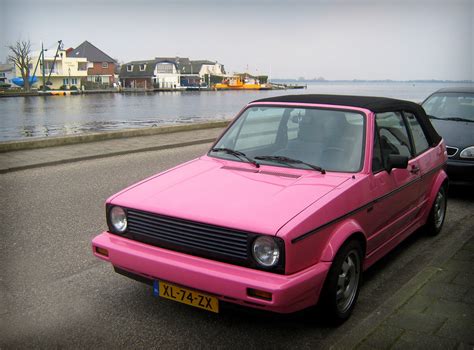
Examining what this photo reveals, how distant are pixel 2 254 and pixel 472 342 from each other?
167 inches

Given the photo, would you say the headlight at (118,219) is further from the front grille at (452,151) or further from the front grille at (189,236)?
the front grille at (452,151)

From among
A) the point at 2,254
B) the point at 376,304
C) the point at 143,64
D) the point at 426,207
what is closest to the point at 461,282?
the point at 376,304

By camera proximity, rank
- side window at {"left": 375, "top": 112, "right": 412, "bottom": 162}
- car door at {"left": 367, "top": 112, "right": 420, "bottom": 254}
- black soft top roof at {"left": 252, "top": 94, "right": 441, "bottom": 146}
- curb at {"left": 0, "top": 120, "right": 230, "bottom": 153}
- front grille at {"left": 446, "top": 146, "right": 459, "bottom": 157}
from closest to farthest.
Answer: car door at {"left": 367, "top": 112, "right": 420, "bottom": 254} → side window at {"left": 375, "top": 112, "right": 412, "bottom": 162} → black soft top roof at {"left": 252, "top": 94, "right": 441, "bottom": 146} → front grille at {"left": 446, "top": 146, "right": 459, "bottom": 157} → curb at {"left": 0, "top": 120, "right": 230, "bottom": 153}

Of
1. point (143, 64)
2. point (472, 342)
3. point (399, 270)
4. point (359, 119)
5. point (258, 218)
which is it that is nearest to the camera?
point (472, 342)

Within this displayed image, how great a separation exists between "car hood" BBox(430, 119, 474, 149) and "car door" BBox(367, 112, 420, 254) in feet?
8.35

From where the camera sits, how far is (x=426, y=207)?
498 cm

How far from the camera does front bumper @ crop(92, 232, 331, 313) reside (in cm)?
281

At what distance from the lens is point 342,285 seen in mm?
3330

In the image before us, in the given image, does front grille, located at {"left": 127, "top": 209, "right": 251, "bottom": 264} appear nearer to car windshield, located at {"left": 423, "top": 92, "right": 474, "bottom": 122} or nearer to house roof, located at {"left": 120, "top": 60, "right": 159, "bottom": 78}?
car windshield, located at {"left": 423, "top": 92, "right": 474, "bottom": 122}

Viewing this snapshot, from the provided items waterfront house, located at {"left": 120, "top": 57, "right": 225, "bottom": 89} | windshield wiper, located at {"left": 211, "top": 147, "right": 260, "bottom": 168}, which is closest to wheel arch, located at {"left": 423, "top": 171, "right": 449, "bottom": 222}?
windshield wiper, located at {"left": 211, "top": 147, "right": 260, "bottom": 168}

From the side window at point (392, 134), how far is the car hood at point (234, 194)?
75 centimetres

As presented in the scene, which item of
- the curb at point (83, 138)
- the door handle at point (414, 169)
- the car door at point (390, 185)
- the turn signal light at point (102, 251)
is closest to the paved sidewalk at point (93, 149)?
the curb at point (83, 138)

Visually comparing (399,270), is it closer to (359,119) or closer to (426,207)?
(426,207)

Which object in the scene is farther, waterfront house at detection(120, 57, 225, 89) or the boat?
waterfront house at detection(120, 57, 225, 89)
